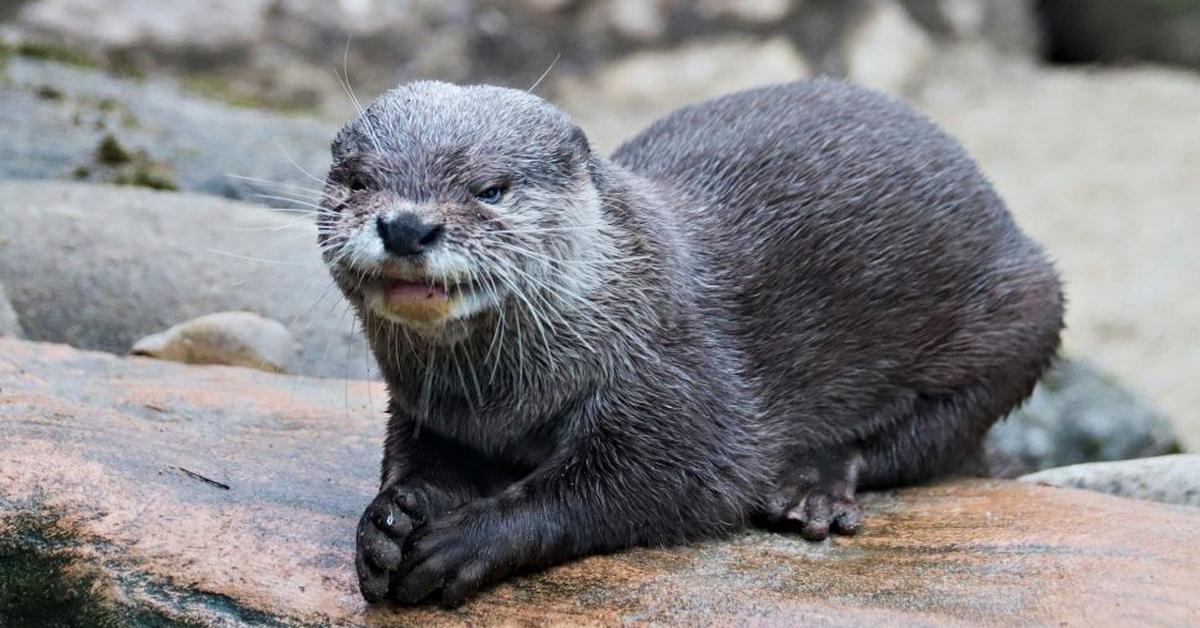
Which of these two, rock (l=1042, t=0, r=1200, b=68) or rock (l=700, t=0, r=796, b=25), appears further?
rock (l=1042, t=0, r=1200, b=68)

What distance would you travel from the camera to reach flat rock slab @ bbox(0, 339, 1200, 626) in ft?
8.94

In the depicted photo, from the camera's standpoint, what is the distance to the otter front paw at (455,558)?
2.75 meters

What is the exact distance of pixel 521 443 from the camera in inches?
124

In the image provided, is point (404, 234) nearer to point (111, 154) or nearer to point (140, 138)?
point (111, 154)

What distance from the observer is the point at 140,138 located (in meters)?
6.25

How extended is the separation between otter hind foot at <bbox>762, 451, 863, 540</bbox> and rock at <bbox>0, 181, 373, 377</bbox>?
1771 millimetres

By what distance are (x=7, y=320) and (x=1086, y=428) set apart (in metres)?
3.80

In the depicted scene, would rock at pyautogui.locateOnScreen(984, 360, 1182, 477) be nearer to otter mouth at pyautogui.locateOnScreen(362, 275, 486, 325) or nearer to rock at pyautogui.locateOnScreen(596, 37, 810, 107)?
otter mouth at pyautogui.locateOnScreen(362, 275, 486, 325)

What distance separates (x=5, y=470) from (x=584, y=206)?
1.25m

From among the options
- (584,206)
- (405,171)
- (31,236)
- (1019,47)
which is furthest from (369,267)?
(1019,47)

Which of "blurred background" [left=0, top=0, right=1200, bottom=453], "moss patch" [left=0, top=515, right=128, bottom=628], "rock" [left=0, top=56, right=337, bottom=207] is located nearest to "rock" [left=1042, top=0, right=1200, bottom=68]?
"blurred background" [left=0, top=0, right=1200, bottom=453]

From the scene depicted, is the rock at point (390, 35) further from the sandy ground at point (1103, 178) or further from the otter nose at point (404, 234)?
the otter nose at point (404, 234)

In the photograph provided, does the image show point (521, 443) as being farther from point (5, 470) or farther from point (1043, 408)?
point (1043, 408)

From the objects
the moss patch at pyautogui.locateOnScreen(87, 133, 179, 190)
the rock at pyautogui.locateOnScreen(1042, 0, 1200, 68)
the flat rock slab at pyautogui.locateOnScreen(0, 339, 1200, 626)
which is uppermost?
the rock at pyautogui.locateOnScreen(1042, 0, 1200, 68)
